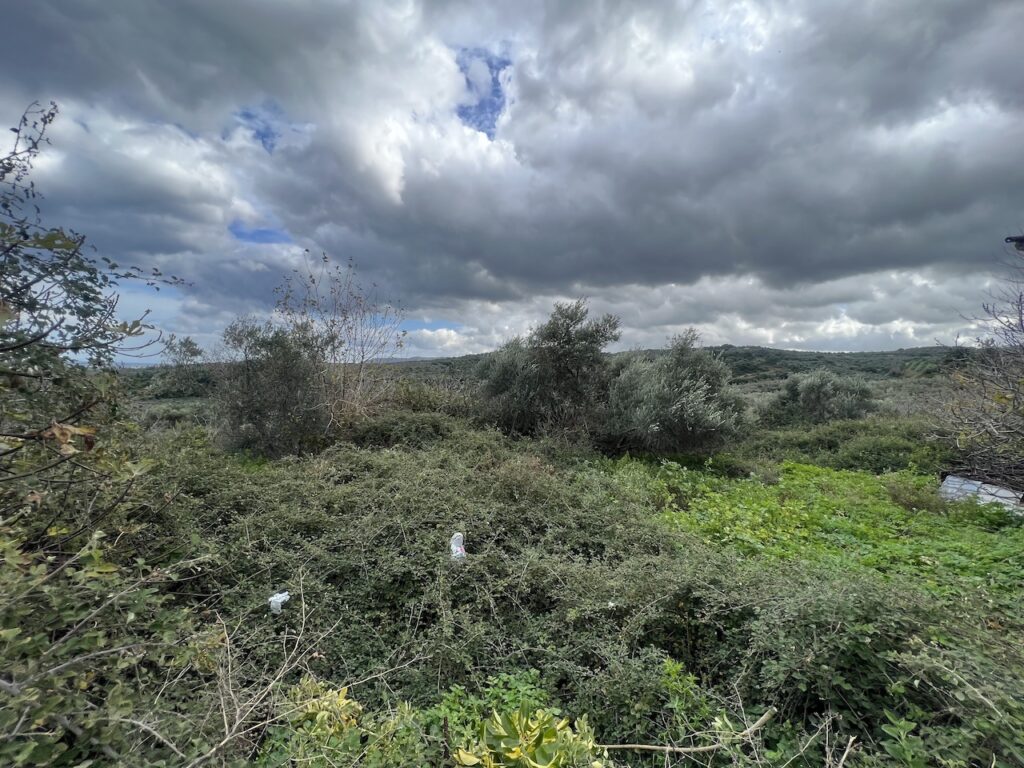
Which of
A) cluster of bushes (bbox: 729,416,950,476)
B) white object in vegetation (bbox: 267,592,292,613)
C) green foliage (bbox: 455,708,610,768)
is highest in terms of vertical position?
green foliage (bbox: 455,708,610,768)

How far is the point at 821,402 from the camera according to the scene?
59.3 feet

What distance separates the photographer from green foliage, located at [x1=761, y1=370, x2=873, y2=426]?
56.7 feet

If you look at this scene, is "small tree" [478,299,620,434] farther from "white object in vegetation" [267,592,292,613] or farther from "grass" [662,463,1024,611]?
"white object in vegetation" [267,592,292,613]

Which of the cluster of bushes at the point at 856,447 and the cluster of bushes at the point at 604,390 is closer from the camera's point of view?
the cluster of bushes at the point at 604,390

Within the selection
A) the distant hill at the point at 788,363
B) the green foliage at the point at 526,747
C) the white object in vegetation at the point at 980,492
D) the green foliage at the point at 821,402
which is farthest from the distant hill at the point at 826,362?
the green foliage at the point at 526,747

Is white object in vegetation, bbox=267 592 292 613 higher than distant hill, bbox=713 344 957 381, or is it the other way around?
distant hill, bbox=713 344 957 381

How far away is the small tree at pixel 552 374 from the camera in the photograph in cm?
1062

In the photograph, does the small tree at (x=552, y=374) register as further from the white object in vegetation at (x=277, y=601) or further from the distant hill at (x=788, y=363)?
the white object in vegetation at (x=277, y=601)

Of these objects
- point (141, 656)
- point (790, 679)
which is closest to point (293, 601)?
point (141, 656)

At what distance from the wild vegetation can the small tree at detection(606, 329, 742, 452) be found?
6.94 feet

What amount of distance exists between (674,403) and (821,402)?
497 inches

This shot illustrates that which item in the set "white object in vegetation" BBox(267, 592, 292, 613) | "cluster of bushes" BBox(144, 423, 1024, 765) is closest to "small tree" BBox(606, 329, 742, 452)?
"cluster of bushes" BBox(144, 423, 1024, 765)

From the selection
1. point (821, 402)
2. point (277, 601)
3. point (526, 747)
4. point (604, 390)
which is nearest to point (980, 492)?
point (604, 390)

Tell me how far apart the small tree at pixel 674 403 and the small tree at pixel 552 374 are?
682 millimetres
